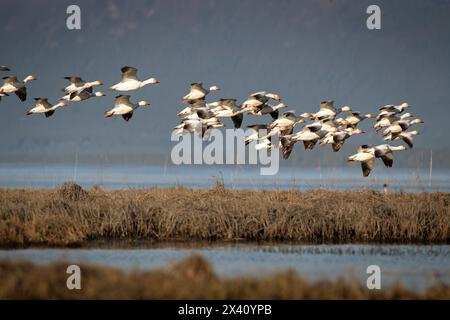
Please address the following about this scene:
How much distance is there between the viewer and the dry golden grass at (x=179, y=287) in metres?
→ 13.6

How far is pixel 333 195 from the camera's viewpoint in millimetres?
23938

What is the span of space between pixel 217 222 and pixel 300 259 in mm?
2632

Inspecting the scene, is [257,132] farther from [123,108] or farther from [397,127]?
[397,127]

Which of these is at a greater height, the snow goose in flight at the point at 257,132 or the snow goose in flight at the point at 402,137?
the snow goose in flight at the point at 257,132

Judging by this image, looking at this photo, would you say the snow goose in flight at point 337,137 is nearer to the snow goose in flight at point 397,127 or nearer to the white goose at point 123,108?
the snow goose in flight at point 397,127

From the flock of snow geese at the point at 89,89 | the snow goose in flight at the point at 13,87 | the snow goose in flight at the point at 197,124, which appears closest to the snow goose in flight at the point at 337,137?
the snow goose in flight at the point at 197,124

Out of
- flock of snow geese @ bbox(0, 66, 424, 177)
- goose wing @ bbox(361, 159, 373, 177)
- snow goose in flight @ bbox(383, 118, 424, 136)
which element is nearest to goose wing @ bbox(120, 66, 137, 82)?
flock of snow geese @ bbox(0, 66, 424, 177)

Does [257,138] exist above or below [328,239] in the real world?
above

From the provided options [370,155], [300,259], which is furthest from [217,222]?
[370,155]

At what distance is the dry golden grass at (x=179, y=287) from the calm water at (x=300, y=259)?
91cm
